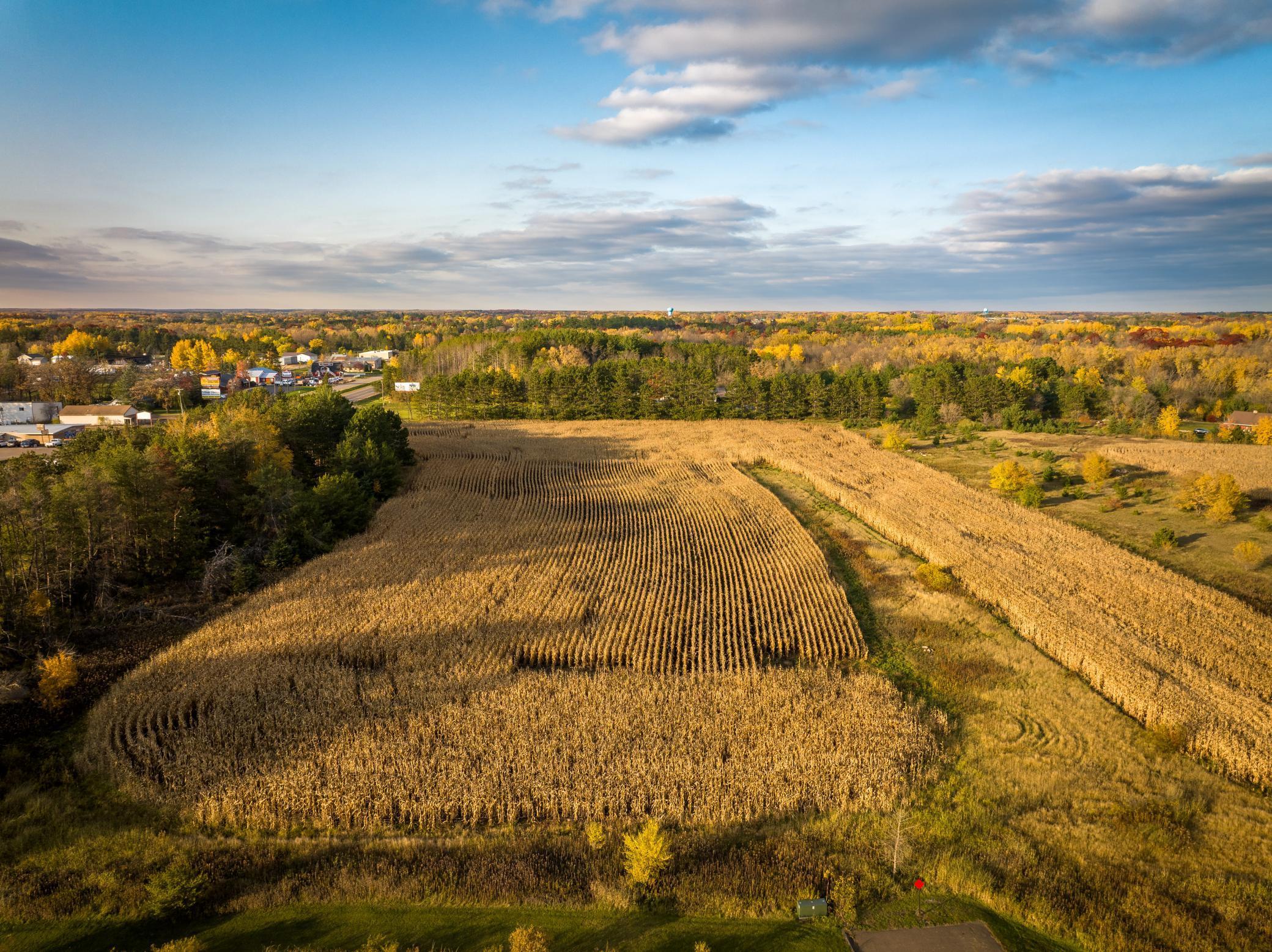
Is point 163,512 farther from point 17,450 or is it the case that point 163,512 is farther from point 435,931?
point 17,450

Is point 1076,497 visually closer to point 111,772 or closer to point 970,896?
point 970,896

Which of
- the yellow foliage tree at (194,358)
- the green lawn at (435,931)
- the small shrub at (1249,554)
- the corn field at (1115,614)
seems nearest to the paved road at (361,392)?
the yellow foliage tree at (194,358)

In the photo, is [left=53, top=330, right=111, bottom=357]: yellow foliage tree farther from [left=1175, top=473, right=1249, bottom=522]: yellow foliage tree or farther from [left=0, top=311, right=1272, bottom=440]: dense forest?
[left=1175, top=473, right=1249, bottom=522]: yellow foliage tree

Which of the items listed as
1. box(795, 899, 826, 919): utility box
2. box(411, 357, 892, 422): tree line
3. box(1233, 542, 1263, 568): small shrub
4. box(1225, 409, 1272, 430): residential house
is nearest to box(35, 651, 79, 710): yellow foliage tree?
box(795, 899, 826, 919): utility box

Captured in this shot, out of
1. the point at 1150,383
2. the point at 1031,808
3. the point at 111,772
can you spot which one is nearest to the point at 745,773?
the point at 1031,808

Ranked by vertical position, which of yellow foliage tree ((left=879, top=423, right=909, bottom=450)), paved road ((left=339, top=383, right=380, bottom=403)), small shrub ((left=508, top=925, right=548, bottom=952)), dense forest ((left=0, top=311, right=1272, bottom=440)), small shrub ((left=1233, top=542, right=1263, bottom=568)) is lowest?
small shrub ((left=508, top=925, right=548, bottom=952))
